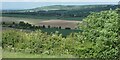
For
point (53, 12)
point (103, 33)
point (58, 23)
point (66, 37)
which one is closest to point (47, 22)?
point (58, 23)

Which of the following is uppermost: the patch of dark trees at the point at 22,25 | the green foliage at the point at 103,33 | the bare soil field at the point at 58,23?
the green foliage at the point at 103,33

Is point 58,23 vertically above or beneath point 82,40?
beneath

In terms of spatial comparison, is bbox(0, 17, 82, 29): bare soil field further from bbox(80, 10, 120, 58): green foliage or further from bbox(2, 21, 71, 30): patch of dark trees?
bbox(80, 10, 120, 58): green foliage

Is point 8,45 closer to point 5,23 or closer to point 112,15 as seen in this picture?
point 5,23

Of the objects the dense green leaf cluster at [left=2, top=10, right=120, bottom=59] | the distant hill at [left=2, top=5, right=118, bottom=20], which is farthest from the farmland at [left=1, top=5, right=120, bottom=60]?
the distant hill at [left=2, top=5, right=118, bottom=20]

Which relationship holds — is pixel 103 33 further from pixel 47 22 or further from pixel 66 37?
pixel 47 22

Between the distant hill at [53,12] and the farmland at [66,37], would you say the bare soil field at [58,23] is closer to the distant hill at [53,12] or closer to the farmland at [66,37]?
the farmland at [66,37]

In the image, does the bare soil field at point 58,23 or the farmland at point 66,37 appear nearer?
the farmland at point 66,37

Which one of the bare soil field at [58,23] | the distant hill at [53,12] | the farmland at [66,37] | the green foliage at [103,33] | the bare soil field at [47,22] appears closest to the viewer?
the green foliage at [103,33]

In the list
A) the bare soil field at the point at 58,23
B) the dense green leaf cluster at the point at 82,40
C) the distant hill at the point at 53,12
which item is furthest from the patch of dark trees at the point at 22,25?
the dense green leaf cluster at the point at 82,40
